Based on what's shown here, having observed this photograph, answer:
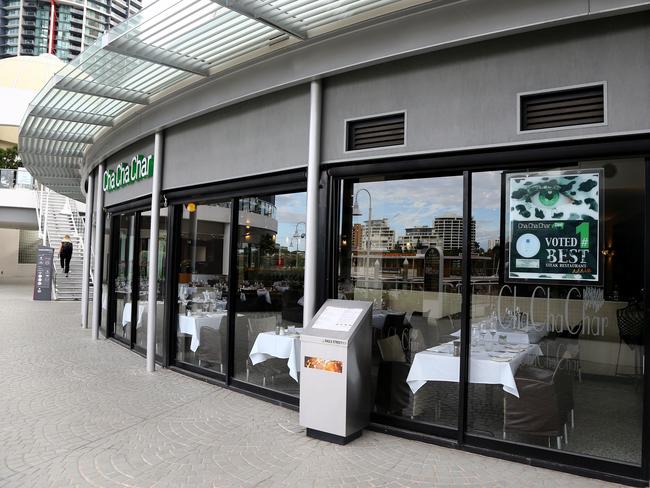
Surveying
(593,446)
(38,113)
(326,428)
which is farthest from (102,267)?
(593,446)

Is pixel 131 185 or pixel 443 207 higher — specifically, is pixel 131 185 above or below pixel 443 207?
above

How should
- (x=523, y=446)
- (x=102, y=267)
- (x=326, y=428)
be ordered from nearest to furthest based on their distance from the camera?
(x=523, y=446) < (x=326, y=428) < (x=102, y=267)

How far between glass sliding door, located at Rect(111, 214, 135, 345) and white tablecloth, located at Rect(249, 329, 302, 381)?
3999 millimetres

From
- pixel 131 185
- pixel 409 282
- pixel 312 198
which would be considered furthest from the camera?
pixel 131 185

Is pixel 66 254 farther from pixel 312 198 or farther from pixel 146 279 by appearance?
pixel 312 198

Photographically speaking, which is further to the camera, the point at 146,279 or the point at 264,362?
the point at 146,279

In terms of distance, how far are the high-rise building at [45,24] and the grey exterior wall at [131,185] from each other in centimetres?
9145

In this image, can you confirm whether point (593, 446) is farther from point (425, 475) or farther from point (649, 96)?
point (649, 96)

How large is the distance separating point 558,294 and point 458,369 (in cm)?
121

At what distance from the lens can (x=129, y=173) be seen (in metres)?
8.83

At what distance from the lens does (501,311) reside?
5.22m

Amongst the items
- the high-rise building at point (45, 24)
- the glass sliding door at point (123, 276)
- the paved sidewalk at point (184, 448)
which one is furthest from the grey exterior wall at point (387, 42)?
the high-rise building at point (45, 24)

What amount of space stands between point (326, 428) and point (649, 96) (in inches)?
146

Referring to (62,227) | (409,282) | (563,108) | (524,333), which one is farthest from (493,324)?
(62,227)
